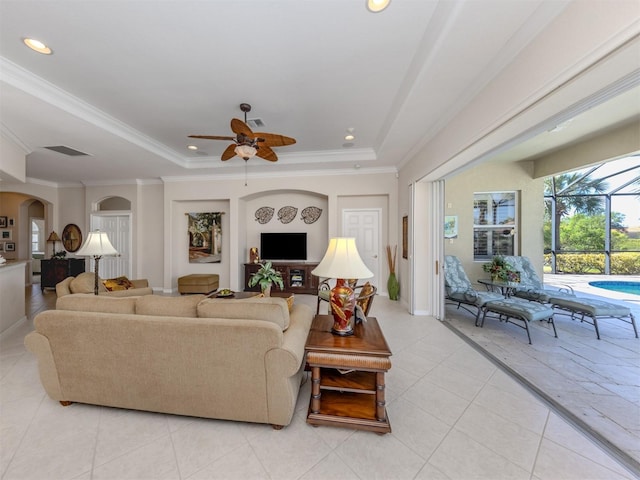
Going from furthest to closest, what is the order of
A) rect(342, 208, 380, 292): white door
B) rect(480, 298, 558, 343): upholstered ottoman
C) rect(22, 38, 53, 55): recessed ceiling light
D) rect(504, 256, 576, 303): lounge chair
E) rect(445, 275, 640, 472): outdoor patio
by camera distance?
rect(342, 208, 380, 292): white door, rect(504, 256, 576, 303): lounge chair, rect(480, 298, 558, 343): upholstered ottoman, rect(22, 38, 53, 55): recessed ceiling light, rect(445, 275, 640, 472): outdoor patio

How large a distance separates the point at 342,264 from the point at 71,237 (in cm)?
810

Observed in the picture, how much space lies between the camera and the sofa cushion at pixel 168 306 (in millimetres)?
1782

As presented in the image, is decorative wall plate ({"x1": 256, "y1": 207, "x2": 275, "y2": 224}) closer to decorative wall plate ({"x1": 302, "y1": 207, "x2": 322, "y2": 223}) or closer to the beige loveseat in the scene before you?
decorative wall plate ({"x1": 302, "y1": 207, "x2": 322, "y2": 223})

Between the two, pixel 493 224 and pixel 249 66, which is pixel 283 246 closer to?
pixel 249 66

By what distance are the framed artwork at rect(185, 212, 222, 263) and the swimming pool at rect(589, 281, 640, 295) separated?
31.2ft

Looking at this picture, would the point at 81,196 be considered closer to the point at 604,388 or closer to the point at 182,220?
the point at 182,220

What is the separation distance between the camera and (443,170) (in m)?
3.40

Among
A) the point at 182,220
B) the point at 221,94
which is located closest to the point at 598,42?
the point at 221,94

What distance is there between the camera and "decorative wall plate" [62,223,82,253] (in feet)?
21.1

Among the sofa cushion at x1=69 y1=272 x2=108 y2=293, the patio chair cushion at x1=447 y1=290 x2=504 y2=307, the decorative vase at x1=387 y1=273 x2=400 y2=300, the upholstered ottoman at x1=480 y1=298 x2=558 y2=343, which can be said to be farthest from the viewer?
the decorative vase at x1=387 y1=273 x2=400 y2=300

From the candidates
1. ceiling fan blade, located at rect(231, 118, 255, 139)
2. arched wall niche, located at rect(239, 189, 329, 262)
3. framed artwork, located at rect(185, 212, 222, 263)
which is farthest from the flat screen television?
ceiling fan blade, located at rect(231, 118, 255, 139)

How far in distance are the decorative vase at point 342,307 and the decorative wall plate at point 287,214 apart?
4.27 meters

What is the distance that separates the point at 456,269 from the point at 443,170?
6.85 feet

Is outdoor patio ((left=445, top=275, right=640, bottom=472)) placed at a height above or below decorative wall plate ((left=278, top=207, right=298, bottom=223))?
below
